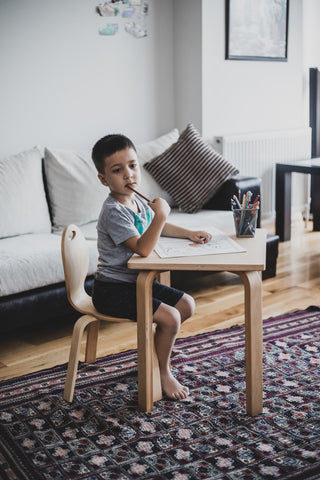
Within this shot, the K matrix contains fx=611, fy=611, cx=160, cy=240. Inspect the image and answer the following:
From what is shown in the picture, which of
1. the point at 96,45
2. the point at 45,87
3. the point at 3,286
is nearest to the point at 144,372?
the point at 3,286

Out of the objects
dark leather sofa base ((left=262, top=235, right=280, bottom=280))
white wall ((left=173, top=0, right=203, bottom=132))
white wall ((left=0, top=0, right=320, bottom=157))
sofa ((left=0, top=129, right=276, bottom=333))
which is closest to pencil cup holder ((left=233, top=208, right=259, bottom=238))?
sofa ((left=0, top=129, right=276, bottom=333))

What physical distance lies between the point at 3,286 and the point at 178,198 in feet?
4.46

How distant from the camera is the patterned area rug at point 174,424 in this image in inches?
65.2

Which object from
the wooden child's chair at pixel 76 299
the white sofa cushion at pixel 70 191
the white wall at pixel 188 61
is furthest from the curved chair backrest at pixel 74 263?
the white wall at pixel 188 61

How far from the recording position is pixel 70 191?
3.24 metres

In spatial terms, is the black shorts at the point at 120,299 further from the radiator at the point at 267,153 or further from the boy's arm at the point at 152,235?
the radiator at the point at 267,153

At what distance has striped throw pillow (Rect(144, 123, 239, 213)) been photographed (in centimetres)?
350

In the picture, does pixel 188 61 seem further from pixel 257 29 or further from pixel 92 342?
pixel 92 342

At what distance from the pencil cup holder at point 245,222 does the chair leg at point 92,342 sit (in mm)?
649

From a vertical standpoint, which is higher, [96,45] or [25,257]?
[96,45]

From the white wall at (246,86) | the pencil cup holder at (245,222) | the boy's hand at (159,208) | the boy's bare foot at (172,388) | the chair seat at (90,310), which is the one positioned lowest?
the boy's bare foot at (172,388)

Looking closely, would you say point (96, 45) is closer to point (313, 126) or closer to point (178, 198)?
point (178, 198)

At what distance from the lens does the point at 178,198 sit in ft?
11.6

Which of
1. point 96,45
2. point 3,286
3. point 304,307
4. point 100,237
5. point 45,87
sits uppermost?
point 96,45
